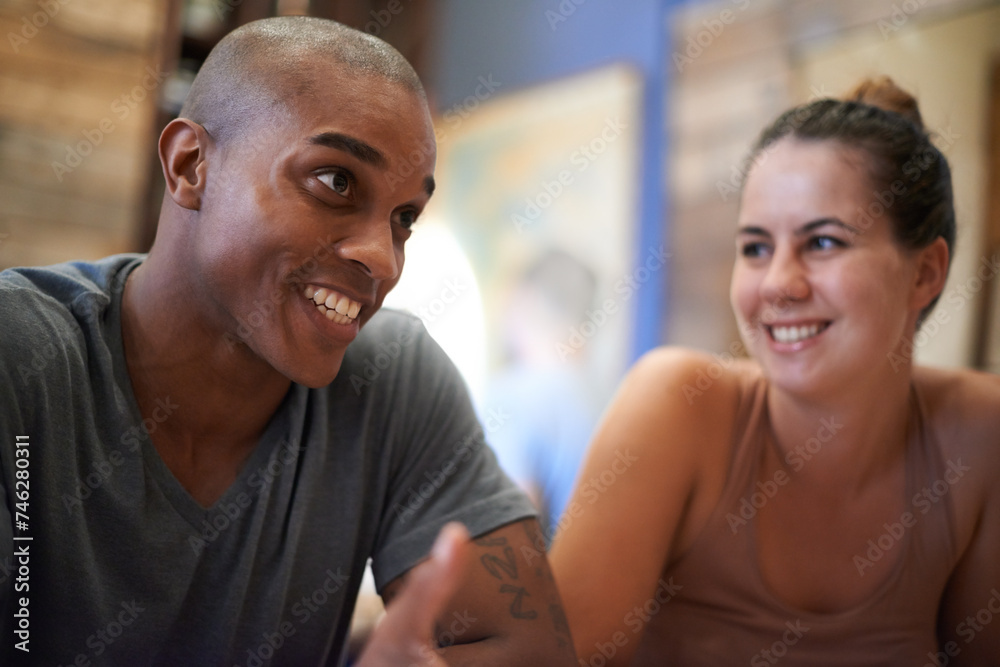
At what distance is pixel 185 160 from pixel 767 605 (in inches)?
42.4

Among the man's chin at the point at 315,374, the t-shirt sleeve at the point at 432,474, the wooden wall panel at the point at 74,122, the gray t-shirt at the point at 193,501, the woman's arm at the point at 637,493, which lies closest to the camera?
the gray t-shirt at the point at 193,501

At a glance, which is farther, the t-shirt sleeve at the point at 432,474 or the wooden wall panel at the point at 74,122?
the wooden wall panel at the point at 74,122

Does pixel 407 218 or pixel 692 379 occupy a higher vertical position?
pixel 407 218

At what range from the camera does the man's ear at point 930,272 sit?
137 centimetres

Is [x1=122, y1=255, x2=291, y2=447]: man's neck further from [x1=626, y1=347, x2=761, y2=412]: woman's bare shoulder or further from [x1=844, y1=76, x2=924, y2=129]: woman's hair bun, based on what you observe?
[x1=844, y1=76, x2=924, y2=129]: woman's hair bun

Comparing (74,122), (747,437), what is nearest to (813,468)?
(747,437)

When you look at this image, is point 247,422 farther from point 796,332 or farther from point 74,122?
point 74,122

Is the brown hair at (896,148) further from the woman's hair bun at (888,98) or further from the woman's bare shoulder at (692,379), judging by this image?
the woman's bare shoulder at (692,379)

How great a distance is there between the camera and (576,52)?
322 cm

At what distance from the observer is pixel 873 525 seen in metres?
1.33

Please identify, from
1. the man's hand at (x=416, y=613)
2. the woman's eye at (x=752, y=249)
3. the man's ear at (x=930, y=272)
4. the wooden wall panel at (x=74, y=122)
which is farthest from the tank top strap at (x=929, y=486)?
the wooden wall panel at (x=74, y=122)

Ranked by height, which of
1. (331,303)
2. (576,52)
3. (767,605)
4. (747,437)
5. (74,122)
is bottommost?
(767,605)

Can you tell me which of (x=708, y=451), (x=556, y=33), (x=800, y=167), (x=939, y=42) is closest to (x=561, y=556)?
(x=708, y=451)

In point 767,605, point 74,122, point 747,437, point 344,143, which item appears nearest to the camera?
point 344,143
